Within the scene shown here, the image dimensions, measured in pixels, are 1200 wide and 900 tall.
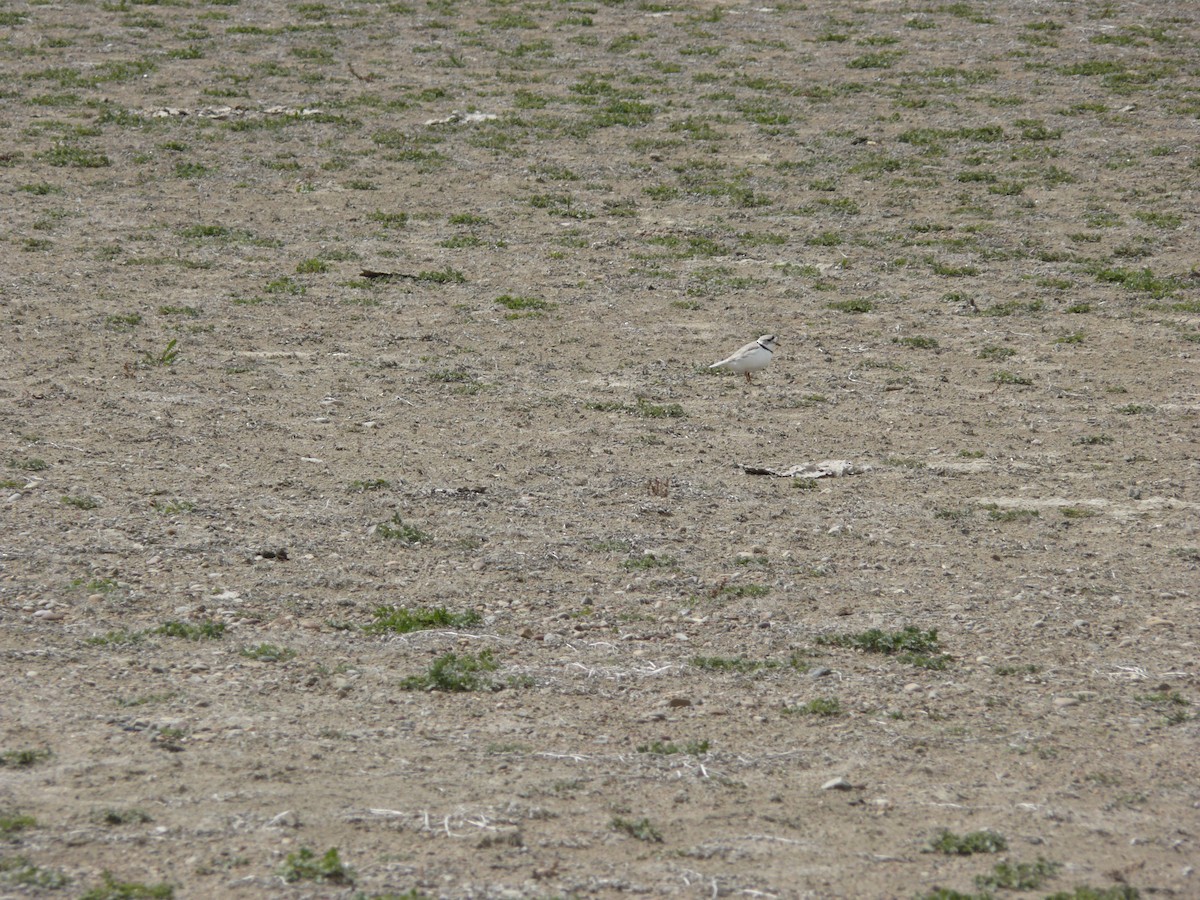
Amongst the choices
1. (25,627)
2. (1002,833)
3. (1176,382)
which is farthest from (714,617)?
(1176,382)

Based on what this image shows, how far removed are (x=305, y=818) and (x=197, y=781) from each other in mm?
465

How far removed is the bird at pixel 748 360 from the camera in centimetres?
977

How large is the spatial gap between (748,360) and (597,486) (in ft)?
7.42

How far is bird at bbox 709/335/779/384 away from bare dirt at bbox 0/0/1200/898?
0.18 metres

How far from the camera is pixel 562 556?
6965mm

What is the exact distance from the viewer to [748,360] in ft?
32.0

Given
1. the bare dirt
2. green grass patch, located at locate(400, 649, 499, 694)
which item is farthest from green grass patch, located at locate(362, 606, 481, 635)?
green grass patch, located at locate(400, 649, 499, 694)

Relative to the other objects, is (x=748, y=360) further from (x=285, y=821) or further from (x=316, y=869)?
(x=316, y=869)

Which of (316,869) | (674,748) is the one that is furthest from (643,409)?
(316,869)

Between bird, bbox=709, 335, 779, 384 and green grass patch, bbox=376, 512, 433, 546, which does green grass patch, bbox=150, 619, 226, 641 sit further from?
bird, bbox=709, 335, 779, 384

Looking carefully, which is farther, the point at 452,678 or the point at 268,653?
the point at 268,653

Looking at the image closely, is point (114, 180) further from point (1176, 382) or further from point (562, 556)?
point (1176, 382)

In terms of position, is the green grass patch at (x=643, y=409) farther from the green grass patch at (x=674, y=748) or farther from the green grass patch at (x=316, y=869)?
the green grass patch at (x=316, y=869)

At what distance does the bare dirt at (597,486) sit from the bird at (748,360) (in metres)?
0.18
